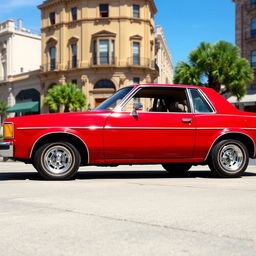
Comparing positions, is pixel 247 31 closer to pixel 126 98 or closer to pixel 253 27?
pixel 253 27

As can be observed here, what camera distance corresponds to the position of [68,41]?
155 feet

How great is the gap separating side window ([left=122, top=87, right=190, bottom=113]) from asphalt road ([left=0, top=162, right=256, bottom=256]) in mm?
1879

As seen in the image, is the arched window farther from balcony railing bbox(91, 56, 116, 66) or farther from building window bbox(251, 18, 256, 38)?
building window bbox(251, 18, 256, 38)

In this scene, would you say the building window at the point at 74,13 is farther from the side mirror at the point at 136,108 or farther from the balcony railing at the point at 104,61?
the side mirror at the point at 136,108

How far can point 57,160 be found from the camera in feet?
23.7

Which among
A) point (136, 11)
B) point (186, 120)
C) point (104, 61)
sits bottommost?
point (186, 120)

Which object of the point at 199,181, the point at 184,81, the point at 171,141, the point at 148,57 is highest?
the point at 148,57

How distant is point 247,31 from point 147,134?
39.9 metres

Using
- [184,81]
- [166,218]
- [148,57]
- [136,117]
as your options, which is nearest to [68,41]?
[148,57]

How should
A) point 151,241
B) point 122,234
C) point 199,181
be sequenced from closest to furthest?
point 151,241, point 122,234, point 199,181

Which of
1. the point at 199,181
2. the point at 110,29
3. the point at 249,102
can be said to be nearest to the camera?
the point at 199,181

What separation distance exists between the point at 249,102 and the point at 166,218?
3785cm

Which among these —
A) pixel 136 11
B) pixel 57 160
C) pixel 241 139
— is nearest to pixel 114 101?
pixel 57 160

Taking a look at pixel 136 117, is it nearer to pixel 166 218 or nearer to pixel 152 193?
pixel 152 193
